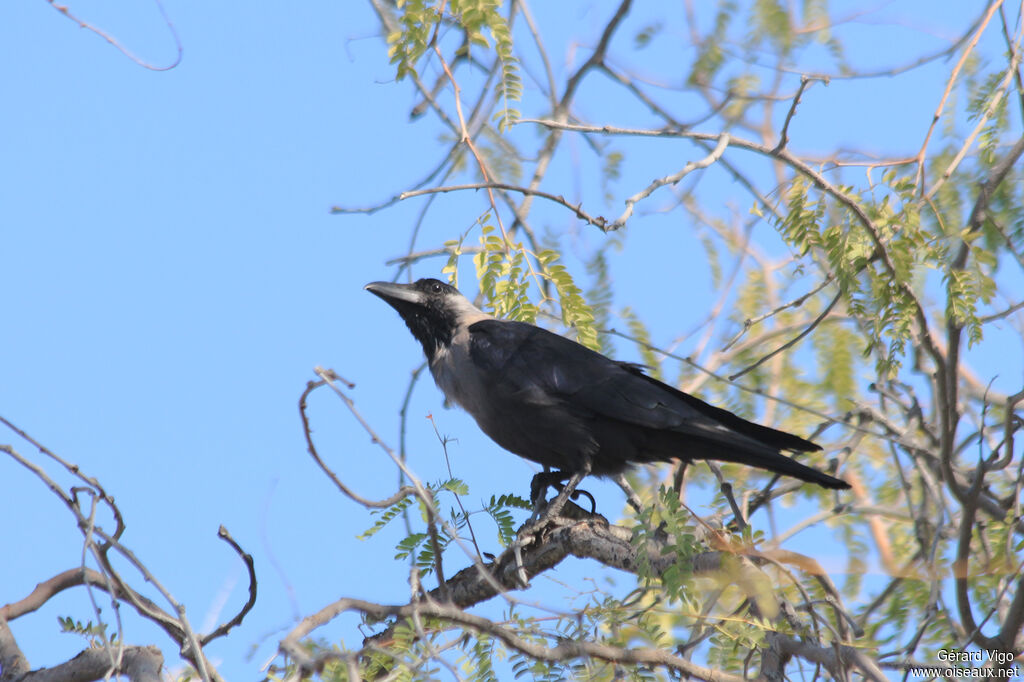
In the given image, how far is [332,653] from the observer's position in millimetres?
2863

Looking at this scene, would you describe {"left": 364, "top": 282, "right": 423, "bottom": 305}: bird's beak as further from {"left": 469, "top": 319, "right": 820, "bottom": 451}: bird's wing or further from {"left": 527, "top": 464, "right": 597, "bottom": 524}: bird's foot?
{"left": 527, "top": 464, "right": 597, "bottom": 524}: bird's foot

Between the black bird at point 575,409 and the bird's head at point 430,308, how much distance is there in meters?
0.36

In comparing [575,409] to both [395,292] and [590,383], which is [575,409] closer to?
[590,383]

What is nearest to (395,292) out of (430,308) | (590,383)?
(430,308)

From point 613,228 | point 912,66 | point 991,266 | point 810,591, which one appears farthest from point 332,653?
point 912,66

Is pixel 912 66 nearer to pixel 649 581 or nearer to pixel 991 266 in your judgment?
pixel 991 266

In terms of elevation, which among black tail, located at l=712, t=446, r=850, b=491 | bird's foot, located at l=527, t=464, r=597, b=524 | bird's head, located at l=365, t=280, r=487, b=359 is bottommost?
black tail, located at l=712, t=446, r=850, b=491

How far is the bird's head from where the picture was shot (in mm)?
6027

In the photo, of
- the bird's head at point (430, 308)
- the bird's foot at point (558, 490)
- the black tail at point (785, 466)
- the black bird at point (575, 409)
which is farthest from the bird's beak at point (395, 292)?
the black tail at point (785, 466)

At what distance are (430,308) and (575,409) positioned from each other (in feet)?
4.29

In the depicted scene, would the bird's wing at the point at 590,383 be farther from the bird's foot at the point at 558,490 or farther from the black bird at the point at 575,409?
the bird's foot at the point at 558,490

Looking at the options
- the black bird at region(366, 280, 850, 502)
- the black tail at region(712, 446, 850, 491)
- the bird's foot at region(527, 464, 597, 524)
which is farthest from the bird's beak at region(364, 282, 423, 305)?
the black tail at region(712, 446, 850, 491)

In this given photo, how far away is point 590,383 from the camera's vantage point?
5.20 meters

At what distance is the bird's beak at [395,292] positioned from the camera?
19.9 ft
